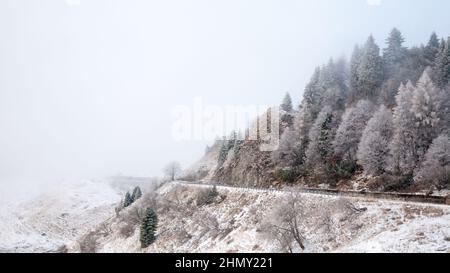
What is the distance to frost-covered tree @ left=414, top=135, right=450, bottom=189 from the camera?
44.3 metres

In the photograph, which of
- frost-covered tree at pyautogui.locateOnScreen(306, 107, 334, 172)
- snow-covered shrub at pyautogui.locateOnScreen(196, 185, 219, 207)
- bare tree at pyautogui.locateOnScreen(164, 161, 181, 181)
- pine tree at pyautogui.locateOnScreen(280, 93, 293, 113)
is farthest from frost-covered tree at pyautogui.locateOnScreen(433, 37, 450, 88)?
bare tree at pyautogui.locateOnScreen(164, 161, 181, 181)

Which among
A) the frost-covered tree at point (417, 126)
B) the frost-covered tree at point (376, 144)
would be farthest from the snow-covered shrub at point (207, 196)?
the frost-covered tree at point (417, 126)

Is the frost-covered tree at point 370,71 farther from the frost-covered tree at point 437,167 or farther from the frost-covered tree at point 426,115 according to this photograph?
the frost-covered tree at point 437,167

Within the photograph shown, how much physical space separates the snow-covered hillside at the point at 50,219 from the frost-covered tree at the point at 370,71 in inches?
3208

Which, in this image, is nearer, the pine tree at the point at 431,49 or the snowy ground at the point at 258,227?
the snowy ground at the point at 258,227

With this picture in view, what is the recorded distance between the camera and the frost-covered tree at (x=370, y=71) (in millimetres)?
82500

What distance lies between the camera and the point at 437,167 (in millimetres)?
45906

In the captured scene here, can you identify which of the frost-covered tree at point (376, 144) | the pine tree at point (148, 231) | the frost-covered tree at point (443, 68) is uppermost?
the frost-covered tree at point (443, 68)

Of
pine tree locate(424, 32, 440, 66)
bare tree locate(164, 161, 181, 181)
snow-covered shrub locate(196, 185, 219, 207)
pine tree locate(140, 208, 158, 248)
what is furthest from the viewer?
bare tree locate(164, 161, 181, 181)

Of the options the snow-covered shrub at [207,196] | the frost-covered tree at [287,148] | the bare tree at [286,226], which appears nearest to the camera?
the bare tree at [286,226]

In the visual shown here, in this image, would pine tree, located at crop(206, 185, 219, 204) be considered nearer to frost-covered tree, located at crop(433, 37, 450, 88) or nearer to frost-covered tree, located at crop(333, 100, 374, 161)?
frost-covered tree, located at crop(333, 100, 374, 161)

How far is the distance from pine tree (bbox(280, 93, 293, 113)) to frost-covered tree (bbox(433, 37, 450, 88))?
34944 mm

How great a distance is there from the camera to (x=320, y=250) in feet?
123
